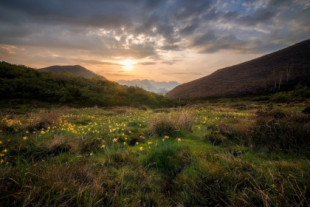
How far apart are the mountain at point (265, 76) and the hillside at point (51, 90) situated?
2887 centimetres

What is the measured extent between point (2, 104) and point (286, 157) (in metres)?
23.1

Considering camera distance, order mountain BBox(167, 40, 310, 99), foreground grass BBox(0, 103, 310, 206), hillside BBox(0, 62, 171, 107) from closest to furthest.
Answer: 1. foreground grass BBox(0, 103, 310, 206)
2. hillside BBox(0, 62, 171, 107)
3. mountain BBox(167, 40, 310, 99)

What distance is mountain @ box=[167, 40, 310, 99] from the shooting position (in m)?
40.2

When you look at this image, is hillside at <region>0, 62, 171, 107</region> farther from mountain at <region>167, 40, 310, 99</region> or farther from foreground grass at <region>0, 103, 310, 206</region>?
mountain at <region>167, 40, 310, 99</region>

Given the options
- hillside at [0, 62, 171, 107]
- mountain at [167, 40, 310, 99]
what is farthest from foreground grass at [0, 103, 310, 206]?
mountain at [167, 40, 310, 99]

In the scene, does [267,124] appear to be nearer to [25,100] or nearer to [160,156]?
[160,156]

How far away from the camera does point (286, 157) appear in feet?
10.8

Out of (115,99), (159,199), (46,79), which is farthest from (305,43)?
(46,79)

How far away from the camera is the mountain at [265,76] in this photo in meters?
40.2

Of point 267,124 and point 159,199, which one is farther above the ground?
point 267,124

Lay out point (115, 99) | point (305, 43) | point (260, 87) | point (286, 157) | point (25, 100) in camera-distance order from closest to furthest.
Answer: point (286, 157), point (25, 100), point (115, 99), point (260, 87), point (305, 43)

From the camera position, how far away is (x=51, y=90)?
859 inches

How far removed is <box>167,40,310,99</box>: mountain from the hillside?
28.9 metres

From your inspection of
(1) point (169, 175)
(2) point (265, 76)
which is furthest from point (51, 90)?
(2) point (265, 76)
